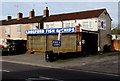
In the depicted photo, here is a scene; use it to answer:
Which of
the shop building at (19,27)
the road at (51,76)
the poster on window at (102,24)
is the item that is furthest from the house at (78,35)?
the road at (51,76)

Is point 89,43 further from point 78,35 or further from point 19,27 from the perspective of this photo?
point 19,27

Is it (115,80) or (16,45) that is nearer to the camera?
(115,80)

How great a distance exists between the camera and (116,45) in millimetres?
33562

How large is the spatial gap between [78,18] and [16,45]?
11547mm

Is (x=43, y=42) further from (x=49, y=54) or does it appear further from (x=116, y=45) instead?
(x=116, y=45)

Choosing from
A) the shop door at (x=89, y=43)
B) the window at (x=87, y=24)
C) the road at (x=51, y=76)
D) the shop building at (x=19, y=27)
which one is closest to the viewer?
the road at (x=51, y=76)

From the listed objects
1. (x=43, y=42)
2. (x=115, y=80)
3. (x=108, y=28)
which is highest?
(x=108, y=28)

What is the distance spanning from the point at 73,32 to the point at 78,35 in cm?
95

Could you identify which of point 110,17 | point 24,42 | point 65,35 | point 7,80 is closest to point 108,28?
point 110,17

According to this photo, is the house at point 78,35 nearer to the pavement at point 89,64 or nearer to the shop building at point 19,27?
the shop building at point 19,27

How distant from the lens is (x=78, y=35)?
2672cm

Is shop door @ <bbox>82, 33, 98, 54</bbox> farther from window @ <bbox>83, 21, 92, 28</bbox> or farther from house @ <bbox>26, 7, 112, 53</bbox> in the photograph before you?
window @ <bbox>83, 21, 92, 28</bbox>

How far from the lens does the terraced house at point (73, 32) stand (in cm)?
2712

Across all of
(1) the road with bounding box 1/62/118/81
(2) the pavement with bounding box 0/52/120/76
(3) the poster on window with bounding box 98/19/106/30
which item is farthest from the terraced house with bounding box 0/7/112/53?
(1) the road with bounding box 1/62/118/81
